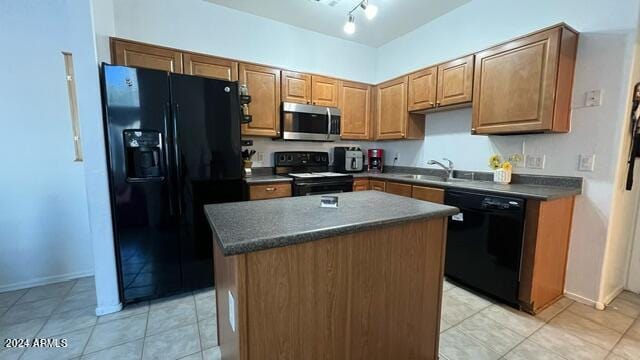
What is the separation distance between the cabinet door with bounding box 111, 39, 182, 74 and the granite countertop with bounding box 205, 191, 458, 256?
194 centimetres

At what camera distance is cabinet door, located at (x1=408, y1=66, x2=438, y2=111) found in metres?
2.91

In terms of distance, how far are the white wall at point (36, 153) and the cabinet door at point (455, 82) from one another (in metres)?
3.42

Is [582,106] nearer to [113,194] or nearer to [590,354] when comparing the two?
[590,354]

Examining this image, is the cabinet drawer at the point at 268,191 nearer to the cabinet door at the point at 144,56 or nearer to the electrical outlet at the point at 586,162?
the cabinet door at the point at 144,56

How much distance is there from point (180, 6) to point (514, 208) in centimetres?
370

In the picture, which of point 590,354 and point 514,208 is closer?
point 590,354

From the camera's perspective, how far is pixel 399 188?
3006 mm

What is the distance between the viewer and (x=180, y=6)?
280 centimetres

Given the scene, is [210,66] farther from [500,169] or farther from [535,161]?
[535,161]

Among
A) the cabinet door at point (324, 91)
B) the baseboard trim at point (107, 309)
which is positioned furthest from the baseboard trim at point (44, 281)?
the cabinet door at point (324, 91)

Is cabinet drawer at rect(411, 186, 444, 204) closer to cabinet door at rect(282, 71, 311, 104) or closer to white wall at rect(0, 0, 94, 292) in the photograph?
cabinet door at rect(282, 71, 311, 104)

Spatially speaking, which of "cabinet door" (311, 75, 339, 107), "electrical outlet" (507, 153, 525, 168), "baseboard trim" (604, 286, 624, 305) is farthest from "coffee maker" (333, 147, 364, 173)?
"baseboard trim" (604, 286, 624, 305)

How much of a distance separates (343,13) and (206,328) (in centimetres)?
338

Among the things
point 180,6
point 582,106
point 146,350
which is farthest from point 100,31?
point 582,106
